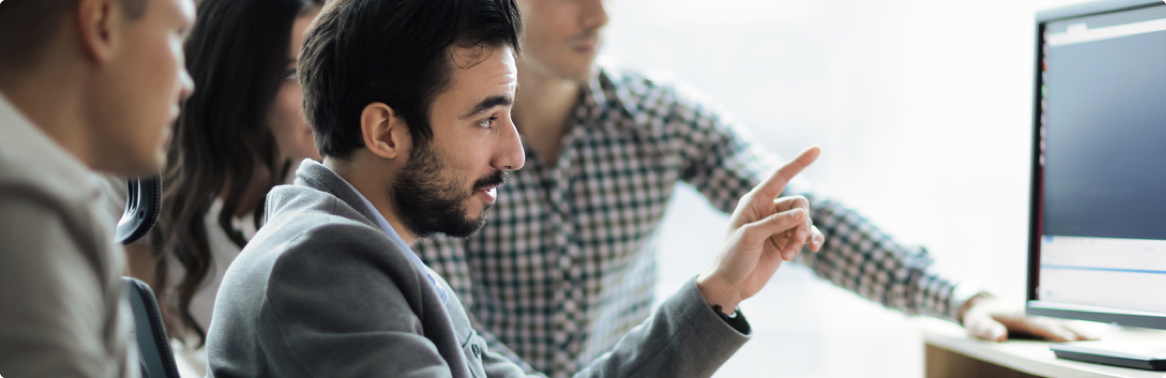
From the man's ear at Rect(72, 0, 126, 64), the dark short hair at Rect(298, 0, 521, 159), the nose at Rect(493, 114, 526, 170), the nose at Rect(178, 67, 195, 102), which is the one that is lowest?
the nose at Rect(493, 114, 526, 170)

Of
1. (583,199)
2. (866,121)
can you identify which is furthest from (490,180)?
(866,121)

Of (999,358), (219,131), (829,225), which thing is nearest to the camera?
(999,358)

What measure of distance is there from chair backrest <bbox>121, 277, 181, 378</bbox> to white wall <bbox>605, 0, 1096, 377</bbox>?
1.90m

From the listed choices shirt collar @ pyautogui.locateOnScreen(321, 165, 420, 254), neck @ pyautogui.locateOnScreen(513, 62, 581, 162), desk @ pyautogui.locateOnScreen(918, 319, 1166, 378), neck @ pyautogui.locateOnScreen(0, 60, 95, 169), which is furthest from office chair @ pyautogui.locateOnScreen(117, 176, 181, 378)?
desk @ pyautogui.locateOnScreen(918, 319, 1166, 378)

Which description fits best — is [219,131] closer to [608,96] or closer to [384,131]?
[384,131]

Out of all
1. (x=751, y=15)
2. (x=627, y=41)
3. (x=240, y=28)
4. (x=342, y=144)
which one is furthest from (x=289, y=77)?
(x=751, y=15)

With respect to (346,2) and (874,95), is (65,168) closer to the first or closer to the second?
(346,2)

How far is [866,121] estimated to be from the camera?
2.73 m

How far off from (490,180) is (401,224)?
0.12 metres

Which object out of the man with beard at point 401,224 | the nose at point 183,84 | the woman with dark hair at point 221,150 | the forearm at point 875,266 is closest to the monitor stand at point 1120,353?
the forearm at point 875,266

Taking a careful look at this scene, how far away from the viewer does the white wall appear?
2.42 metres

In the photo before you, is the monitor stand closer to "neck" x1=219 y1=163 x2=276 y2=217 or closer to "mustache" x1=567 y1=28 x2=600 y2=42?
"mustache" x1=567 y1=28 x2=600 y2=42

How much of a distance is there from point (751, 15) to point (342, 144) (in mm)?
2328

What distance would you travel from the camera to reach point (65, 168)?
1.41 ft
